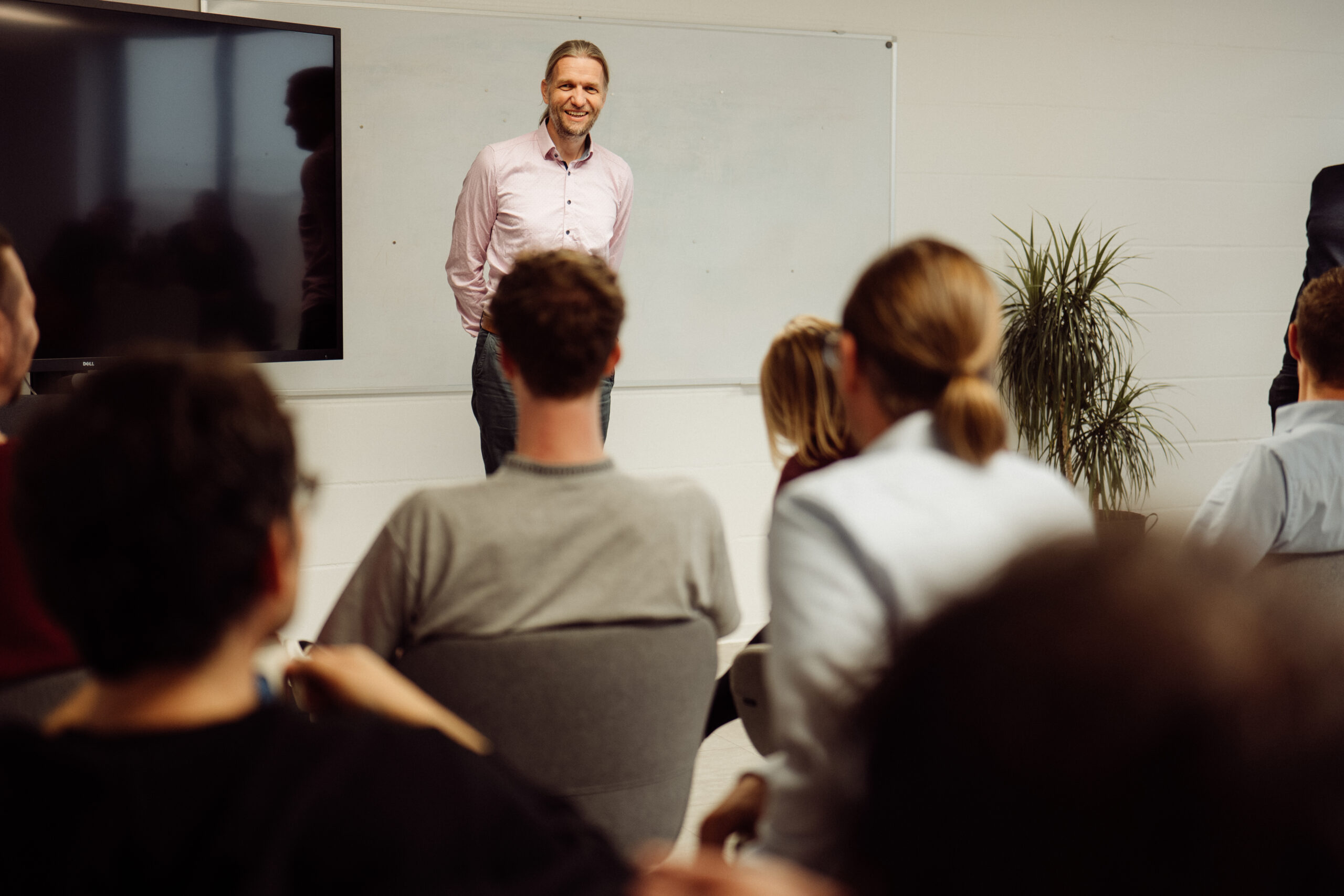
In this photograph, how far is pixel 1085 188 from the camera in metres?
4.61

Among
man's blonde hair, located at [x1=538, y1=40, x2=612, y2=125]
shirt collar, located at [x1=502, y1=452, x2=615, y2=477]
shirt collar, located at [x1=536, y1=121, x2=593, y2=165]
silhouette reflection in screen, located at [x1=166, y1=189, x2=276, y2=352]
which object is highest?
man's blonde hair, located at [x1=538, y1=40, x2=612, y2=125]

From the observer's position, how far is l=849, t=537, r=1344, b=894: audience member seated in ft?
1.14

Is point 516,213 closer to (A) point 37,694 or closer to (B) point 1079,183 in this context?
(B) point 1079,183

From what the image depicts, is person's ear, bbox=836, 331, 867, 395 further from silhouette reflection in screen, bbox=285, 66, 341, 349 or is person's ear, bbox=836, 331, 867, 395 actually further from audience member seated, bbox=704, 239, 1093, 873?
silhouette reflection in screen, bbox=285, 66, 341, 349

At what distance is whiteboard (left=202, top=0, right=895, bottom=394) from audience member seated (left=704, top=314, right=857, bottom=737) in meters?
2.03

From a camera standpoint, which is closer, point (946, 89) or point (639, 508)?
point (639, 508)

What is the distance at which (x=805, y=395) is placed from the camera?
2.08 meters

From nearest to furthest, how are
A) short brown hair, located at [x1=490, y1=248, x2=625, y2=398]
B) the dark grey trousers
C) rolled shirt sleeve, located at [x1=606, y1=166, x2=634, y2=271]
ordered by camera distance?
short brown hair, located at [x1=490, y1=248, x2=625, y2=398], the dark grey trousers, rolled shirt sleeve, located at [x1=606, y1=166, x2=634, y2=271]

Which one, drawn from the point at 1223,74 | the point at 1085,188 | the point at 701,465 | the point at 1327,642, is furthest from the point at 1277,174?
the point at 1327,642

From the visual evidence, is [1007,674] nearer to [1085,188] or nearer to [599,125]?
[599,125]

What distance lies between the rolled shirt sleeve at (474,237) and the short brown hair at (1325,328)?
228 centimetres

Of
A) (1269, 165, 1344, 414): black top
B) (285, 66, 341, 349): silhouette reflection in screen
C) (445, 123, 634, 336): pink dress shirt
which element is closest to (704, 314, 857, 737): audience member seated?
(445, 123, 634, 336): pink dress shirt

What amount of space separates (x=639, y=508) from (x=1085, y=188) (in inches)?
146

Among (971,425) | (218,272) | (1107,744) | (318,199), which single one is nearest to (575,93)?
(318,199)
